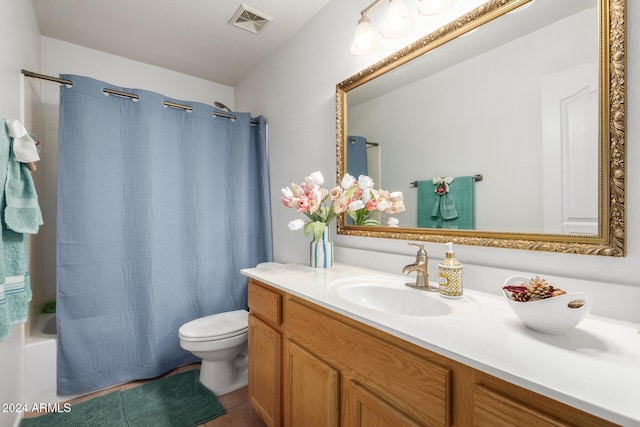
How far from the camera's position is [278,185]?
7.68 feet

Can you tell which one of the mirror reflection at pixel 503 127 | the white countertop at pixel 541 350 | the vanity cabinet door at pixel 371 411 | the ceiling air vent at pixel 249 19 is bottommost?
the vanity cabinet door at pixel 371 411

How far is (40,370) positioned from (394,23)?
2660 mm

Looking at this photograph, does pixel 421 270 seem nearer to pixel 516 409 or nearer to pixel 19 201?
pixel 516 409

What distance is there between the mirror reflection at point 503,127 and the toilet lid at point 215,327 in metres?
1.27

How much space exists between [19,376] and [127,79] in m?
2.23

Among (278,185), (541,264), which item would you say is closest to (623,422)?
(541,264)

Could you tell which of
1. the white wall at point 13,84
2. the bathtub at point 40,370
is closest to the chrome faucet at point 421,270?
the white wall at point 13,84

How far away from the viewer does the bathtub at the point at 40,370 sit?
1684mm

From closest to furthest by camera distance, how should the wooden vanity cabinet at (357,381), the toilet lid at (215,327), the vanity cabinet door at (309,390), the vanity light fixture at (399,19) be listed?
1. the wooden vanity cabinet at (357,381)
2. the vanity cabinet door at (309,390)
3. the vanity light fixture at (399,19)
4. the toilet lid at (215,327)

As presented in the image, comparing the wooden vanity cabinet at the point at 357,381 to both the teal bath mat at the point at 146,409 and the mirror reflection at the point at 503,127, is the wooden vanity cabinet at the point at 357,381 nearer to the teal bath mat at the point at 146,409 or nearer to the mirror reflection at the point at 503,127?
the teal bath mat at the point at 146,409

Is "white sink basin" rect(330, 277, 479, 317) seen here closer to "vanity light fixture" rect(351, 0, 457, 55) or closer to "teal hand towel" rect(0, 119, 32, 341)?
"vanity light fixture" rect(351, 0, 457, 55)

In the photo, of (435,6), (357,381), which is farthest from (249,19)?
(357,381)

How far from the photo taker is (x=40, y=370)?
1.71 m

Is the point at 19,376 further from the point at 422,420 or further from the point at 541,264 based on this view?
the point at 541,264
